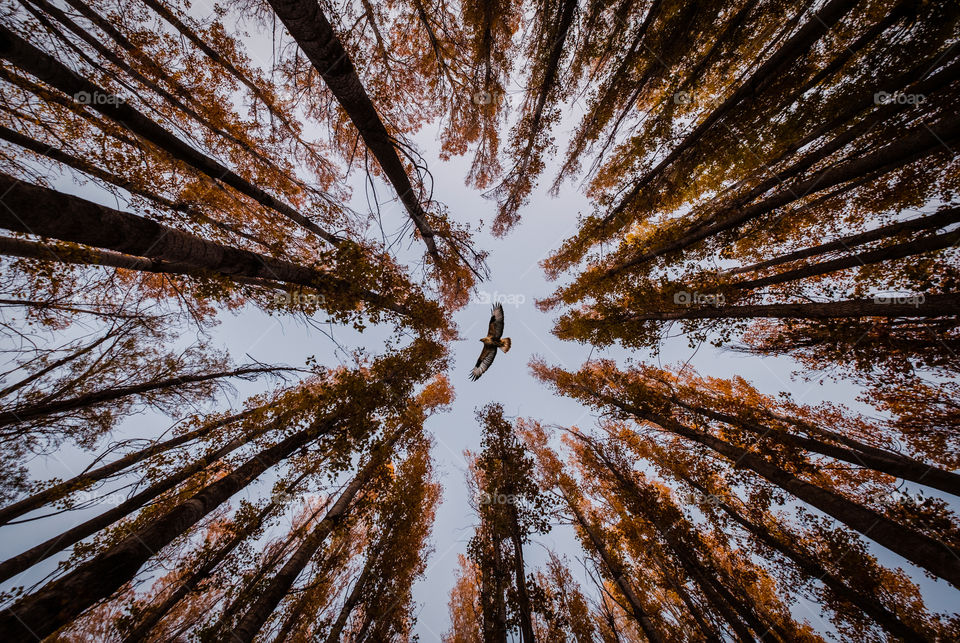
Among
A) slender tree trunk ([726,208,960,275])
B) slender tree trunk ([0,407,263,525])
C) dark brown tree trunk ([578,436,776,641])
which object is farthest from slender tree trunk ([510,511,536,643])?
slender tree trunk ([726,208,960,275])

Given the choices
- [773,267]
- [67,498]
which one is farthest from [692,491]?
[67,498]

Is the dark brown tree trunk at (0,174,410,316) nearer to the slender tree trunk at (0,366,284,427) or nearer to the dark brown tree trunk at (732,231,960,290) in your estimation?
the slender tree trunk at (0,366,284,427)

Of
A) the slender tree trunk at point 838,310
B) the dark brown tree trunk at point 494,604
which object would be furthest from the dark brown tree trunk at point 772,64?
the dark brown tree trunk at point 494,604

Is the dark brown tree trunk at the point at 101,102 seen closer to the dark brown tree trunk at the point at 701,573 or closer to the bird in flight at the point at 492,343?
the bird in flight at the point at 492,343

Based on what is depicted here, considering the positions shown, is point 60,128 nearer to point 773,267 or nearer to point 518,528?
point 518,528

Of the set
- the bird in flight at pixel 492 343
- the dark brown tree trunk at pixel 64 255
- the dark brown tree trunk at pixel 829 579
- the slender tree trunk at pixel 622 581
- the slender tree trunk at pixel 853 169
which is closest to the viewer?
the slender tree trunk at pixel 853 169

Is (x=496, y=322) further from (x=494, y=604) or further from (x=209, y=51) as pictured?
(x=209, y=51)
